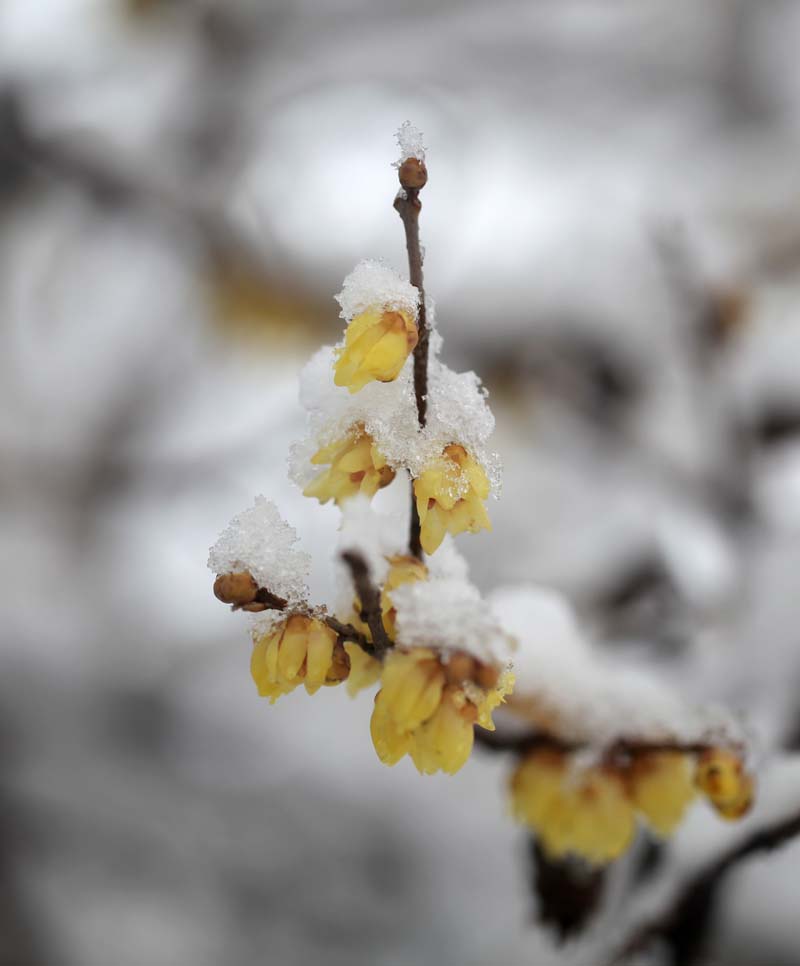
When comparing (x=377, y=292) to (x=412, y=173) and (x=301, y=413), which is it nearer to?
(x=412, y=173)

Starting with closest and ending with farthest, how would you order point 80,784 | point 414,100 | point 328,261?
point 80,784
point 328,261
point 414,100

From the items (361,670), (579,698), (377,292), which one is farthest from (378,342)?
(579,698)

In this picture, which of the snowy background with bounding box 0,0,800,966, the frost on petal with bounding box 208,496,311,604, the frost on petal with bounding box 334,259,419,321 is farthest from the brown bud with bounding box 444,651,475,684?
the snowy background with bounding box 0,0,800,966

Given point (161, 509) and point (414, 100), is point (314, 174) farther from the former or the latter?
point (161, 509)

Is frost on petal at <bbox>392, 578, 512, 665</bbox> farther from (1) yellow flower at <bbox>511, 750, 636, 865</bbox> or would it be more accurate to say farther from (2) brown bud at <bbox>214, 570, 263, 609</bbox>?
(1) yellow flower at <bbox>511, 750, 636, 865</bbox>

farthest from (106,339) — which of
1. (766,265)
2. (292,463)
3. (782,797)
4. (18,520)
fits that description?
(782,797)

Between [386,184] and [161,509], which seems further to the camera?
[386,184]
